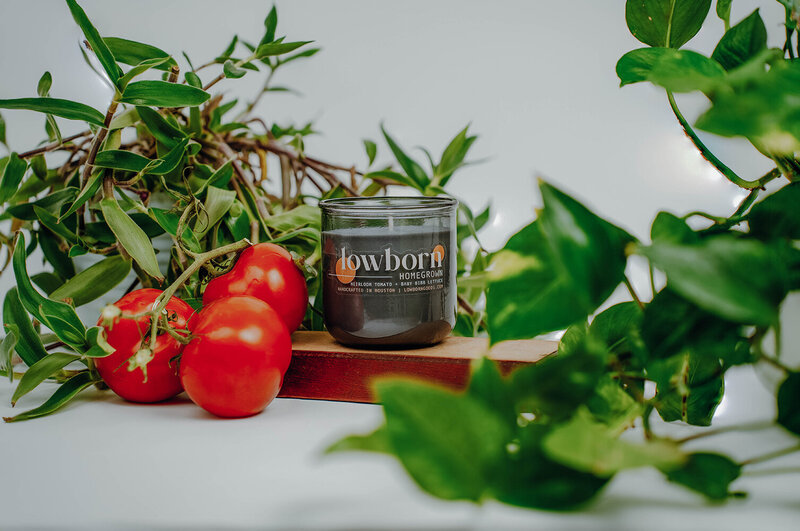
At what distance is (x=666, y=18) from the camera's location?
38 centimetres

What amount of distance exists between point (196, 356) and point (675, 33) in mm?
329

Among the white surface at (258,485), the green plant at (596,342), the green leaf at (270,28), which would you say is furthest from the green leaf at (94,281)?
the green plant at (596,342)

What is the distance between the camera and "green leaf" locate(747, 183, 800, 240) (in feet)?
0.98

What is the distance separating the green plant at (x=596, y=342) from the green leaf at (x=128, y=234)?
0.28m

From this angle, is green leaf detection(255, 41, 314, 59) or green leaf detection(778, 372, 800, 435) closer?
green leaf detection(778, 372, 800, 435)

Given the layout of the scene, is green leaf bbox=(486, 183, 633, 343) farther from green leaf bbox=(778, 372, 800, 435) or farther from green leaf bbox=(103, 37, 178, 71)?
green leaf bbox=(103, 37, 178, 71)

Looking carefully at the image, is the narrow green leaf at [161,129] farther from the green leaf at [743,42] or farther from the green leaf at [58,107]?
the green leaf at [743,42]

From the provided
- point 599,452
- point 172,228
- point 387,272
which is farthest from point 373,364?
point 599,452

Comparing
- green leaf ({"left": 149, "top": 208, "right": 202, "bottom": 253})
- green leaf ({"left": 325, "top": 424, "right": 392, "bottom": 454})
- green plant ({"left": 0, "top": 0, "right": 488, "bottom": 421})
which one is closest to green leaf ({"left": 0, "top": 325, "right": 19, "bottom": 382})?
green plant ({"left": 0, "top": 0, "right": 488, "bottom": 421})

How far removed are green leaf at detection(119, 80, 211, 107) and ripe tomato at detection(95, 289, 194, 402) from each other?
0.13 m

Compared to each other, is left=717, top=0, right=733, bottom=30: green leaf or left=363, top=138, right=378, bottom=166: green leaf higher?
left=717, top=0, right=733, bottom=30: green leaf

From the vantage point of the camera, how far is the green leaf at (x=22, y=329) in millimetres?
459

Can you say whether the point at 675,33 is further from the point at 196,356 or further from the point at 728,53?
the point at 196,356

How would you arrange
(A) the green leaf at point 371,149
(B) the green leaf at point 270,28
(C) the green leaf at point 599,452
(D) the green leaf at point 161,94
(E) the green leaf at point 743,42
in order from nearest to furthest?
1. (C) the green leaf at point 599,452
2. (E) the green leaf at point 743,42
3. (D) the green leaf at point 161,94
4. (B) the green leaf at point 270,28
5. (A) the green leaf at point 371,149
